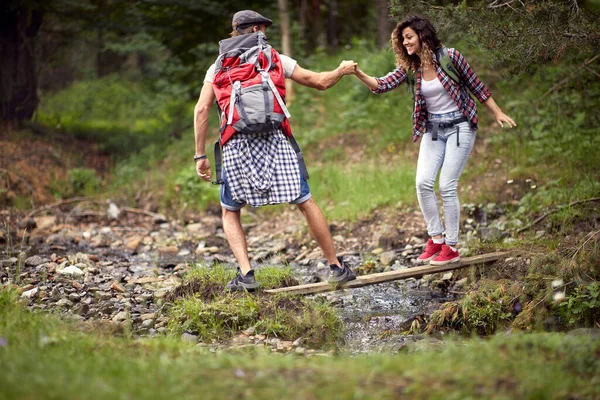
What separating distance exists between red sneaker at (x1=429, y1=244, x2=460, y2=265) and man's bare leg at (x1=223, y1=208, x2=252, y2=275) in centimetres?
179

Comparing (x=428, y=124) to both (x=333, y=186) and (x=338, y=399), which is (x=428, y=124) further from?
(x=333, y=186)

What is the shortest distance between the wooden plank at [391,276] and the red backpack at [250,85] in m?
1.51

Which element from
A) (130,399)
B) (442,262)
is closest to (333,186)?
(442,262)

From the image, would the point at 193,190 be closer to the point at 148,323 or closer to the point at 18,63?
the point at 18,63

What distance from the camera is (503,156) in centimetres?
979

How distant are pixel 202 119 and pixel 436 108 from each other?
2.12m

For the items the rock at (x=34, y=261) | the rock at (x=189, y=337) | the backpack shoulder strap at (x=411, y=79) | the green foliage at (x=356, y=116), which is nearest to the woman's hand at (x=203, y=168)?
the rock at (x=189, y=337)

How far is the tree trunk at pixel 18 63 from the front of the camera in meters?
13.4

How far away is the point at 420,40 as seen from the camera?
19.4 feet

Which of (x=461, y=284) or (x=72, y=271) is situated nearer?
(x=461, y=284)

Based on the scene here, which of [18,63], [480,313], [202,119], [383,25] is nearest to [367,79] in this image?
[202,119]

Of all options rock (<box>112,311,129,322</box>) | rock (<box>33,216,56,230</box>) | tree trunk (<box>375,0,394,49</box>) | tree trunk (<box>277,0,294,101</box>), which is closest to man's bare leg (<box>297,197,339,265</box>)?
rock (<box>112,311,129,322</box>)

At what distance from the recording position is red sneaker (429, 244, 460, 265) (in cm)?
634

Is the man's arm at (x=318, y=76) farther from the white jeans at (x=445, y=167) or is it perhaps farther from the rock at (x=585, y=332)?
the rock at (x=585, y=332)
